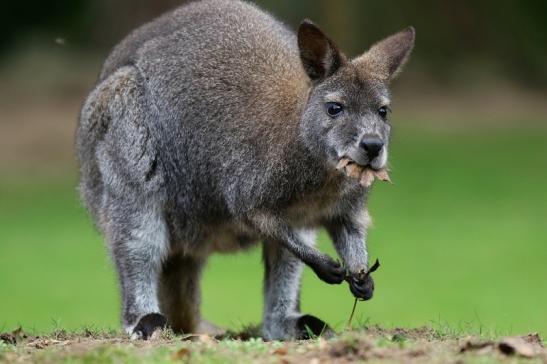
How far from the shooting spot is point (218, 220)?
8906 millimetres

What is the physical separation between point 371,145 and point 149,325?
7.27ft

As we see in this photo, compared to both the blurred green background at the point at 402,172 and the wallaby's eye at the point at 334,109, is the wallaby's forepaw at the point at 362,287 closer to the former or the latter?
the wallaby's eye at the point at 334,109

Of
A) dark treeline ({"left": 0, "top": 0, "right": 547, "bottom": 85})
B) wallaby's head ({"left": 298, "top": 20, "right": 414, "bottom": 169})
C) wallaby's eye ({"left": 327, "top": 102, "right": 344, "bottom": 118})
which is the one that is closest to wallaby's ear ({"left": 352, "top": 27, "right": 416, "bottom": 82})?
wallaby's head ({"left": 298, "top": 20, "right": 414, "bottom": 169})

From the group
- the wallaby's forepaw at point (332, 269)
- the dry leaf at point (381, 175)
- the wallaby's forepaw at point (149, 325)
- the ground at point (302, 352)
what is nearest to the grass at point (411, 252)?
the wallaby's forepaw at point (149, 325)

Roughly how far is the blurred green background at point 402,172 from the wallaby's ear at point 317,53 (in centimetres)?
603

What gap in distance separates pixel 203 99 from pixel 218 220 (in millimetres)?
937

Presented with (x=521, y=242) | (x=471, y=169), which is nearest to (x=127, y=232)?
(x=521, y=242)

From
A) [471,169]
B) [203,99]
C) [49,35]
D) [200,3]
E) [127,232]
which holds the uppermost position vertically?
[49,35]

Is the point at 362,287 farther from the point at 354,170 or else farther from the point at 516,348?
the point at 516,348

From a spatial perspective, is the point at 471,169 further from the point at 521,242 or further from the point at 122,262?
the point at 122,262

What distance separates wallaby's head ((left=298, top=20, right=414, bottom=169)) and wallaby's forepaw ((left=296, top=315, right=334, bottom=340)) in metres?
1.35

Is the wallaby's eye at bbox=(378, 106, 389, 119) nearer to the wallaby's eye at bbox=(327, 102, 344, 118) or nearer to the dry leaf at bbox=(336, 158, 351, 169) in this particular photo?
the wallaby's eye at bbox=(327, 102, 344, 118)

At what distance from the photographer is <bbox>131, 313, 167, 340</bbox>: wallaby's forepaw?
8461 mm

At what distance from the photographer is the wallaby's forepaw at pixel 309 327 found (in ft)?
27.9
